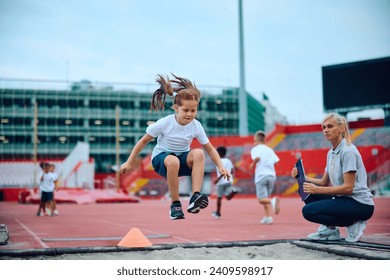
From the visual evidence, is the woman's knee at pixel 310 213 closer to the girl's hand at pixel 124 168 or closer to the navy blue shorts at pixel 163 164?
the navy blue shorts at pixel 163 164

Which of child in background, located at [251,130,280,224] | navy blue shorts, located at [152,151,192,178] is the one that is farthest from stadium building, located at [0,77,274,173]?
navy blue shorts, located at [152,151,192,178]

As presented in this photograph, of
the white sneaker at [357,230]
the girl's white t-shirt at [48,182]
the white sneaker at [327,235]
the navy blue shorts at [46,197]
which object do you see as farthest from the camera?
the navy blue shorts at [46,197]

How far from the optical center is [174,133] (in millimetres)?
4859

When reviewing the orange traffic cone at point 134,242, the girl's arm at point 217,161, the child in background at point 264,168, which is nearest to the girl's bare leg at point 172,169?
the girl's arm at point 217,161

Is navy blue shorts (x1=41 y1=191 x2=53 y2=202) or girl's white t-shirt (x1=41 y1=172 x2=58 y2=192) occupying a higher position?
girl's white t-shirt (x1=41 y1=172 x2=58 y2=192)

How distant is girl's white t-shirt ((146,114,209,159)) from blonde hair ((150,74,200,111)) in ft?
0.61

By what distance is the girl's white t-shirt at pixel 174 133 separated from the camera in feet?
15.9

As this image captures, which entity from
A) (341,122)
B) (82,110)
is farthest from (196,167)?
(82,110)

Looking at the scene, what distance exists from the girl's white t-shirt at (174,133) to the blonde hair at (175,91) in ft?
0.61

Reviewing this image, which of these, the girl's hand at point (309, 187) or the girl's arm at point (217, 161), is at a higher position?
the girl's arm at point (217, 161)

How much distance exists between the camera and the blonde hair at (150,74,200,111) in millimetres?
4797

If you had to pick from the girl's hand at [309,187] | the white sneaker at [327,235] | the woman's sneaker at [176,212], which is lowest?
the white sneaker at [327,235]

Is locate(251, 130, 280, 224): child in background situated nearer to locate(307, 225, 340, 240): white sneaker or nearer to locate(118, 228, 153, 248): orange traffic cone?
locate(307, 225, 340, 240): white sneaker
